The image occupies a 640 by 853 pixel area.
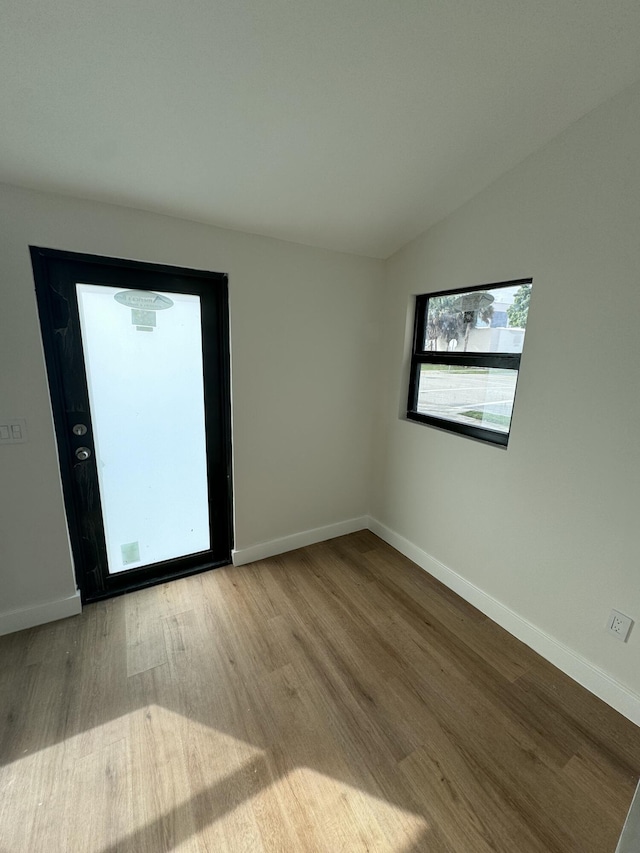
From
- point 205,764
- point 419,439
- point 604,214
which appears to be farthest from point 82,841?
point 604,214

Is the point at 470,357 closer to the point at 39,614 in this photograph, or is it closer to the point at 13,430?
the point at 13,430

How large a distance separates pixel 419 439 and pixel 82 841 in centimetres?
235

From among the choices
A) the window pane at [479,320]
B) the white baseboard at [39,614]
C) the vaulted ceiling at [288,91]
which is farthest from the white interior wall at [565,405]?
the white baseboard at [39,614]

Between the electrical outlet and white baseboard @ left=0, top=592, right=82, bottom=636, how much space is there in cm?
274

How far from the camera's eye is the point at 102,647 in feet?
5.81

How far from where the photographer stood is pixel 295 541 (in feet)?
8.84

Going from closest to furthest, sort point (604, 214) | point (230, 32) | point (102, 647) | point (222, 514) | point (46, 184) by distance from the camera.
Answer: point (230, 32) → point (604, 214) → point (46, 184) → point (102, 647) → point (222, 514)

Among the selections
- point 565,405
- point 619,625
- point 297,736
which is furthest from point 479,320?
point 297,736

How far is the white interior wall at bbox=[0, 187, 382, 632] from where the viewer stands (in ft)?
5.39

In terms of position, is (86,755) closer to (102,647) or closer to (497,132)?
(102,647)

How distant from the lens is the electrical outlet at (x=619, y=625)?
1.51 metres

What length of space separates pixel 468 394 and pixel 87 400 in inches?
88.6

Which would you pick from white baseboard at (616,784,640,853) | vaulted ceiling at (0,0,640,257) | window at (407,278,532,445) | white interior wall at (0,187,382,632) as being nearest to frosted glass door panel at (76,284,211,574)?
white interior wall at (0,187,382,632)

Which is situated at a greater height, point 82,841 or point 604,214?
point 604,214
